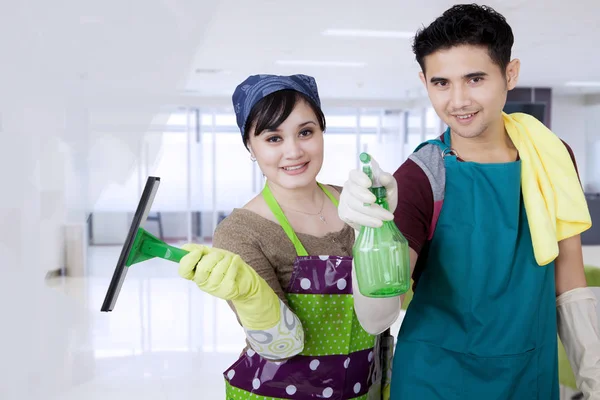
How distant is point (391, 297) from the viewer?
1072 mm

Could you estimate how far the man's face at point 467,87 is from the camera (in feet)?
3.80

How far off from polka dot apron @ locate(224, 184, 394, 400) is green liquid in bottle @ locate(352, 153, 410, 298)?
0.73 ft

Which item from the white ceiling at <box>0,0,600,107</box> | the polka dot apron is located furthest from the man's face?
the white ceiling at <box>0,0,600,107</box>

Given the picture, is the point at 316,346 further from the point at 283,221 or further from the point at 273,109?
the point at 273,109

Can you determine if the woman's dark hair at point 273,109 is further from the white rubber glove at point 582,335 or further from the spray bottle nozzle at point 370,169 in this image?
the white rubber glove at point 582,335

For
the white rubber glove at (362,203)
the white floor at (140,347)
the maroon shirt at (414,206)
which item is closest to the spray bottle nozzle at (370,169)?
the white rubber glove at (362,203)

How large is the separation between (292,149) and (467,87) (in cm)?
36

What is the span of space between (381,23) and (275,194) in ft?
16.4

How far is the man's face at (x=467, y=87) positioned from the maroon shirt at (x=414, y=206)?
126 millimetres

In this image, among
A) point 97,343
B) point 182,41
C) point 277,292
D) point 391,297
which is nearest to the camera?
point 391,297

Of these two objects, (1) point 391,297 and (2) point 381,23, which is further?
(2) point 381,23

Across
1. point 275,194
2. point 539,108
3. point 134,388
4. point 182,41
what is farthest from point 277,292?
point 539,108

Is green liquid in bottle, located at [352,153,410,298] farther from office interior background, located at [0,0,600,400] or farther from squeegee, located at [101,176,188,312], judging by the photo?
office interior background, located at [0,0,600,400]

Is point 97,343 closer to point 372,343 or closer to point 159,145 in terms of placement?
point 372,343
